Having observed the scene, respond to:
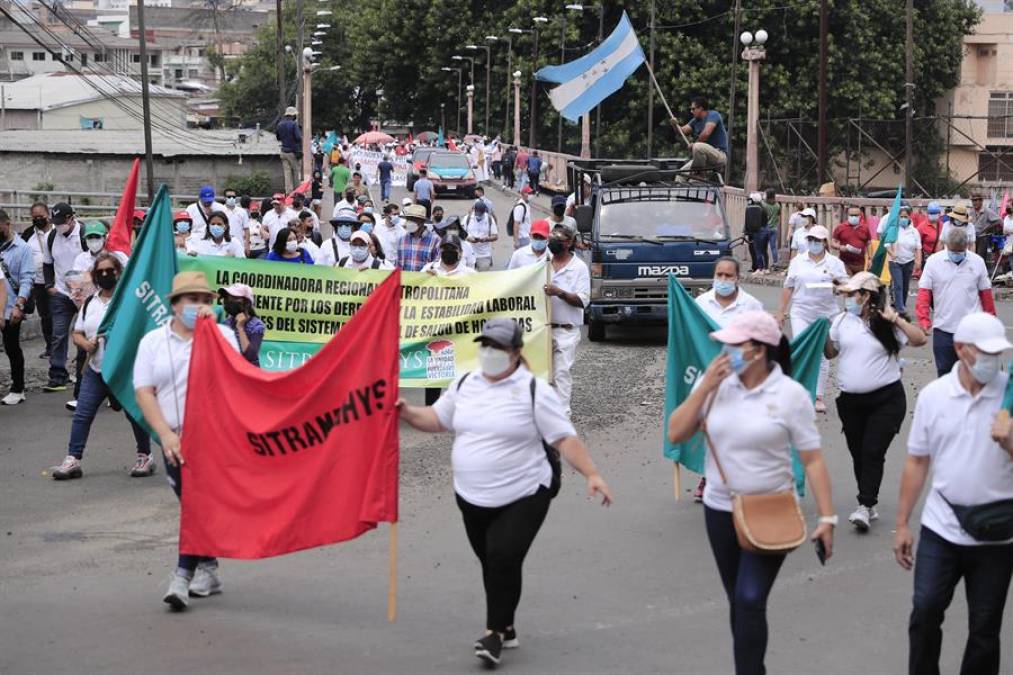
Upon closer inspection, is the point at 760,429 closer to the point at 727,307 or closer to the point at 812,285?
the point at 727,307

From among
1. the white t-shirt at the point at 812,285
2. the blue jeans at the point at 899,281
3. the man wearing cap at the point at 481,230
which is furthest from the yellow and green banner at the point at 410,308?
the man wearing cap at the point at 481,230

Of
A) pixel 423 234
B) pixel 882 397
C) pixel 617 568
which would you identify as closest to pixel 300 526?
pixel 617 568

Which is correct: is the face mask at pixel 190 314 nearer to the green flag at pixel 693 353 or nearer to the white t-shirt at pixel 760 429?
the white t-shirt at pixel 760 429

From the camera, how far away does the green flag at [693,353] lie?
10.5m

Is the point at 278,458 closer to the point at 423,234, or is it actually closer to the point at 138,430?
the point at 138,430

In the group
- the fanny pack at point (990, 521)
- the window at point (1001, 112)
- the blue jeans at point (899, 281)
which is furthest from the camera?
the window at point (1001, 112)

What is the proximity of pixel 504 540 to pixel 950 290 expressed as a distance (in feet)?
24.4

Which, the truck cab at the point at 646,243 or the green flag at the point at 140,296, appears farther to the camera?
the truck cab at the point at 646,243

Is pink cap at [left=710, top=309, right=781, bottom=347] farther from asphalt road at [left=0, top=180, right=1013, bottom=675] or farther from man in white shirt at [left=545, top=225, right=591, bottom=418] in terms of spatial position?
man in white shirt at [left=545, top=225, right=591, bottom=418]

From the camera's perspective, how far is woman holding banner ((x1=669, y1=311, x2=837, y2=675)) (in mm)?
6469

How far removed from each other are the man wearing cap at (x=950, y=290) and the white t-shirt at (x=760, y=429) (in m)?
7.19

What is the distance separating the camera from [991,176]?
58.5m

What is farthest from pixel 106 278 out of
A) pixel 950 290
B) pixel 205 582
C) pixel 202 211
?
pixel 202 211

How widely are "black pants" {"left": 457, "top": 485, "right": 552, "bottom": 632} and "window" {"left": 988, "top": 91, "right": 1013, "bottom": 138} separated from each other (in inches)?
2228
